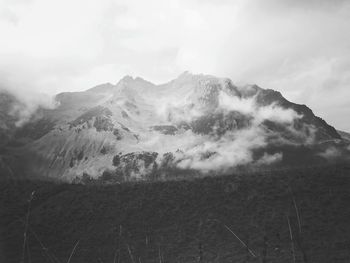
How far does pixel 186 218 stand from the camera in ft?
135

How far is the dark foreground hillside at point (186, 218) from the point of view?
33594 mm

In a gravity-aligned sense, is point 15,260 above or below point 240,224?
below

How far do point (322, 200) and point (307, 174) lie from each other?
23.6 feet

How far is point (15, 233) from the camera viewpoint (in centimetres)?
3997

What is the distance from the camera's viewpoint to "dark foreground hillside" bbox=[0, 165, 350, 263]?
33594 mm

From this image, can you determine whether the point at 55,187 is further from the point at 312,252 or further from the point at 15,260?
the point at 312,252

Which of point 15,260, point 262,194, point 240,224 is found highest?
point 262,194

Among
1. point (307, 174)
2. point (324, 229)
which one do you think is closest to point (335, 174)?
point (307, 174)

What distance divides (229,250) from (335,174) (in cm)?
2174

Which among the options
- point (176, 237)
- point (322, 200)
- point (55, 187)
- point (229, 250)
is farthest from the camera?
point (55, 187)

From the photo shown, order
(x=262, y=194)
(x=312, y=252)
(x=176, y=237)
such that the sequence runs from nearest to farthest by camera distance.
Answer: (x=312, y=252)
(x=176, y=237)
(x=262, y=194)

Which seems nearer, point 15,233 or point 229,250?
point 229,250

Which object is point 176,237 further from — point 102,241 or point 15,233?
point 15,233

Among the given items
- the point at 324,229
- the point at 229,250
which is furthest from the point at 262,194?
the point at 229,250
